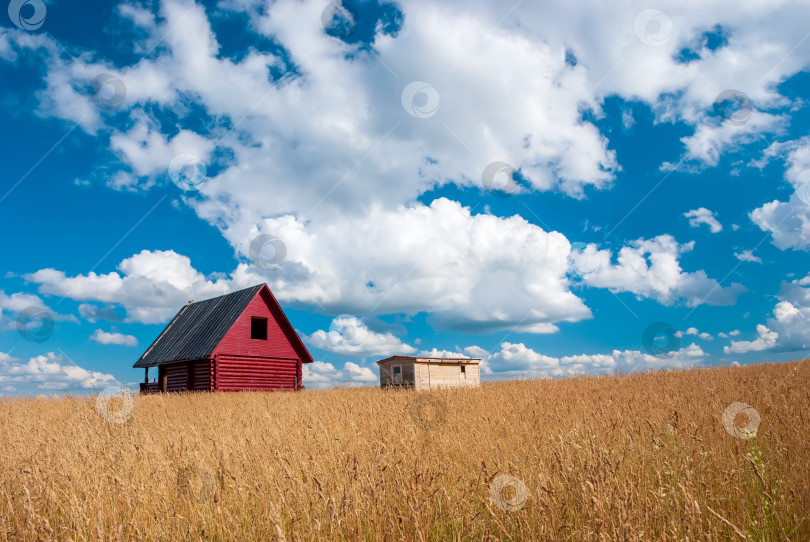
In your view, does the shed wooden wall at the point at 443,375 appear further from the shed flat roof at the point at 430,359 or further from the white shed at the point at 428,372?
the shed flat roof at the point at 430,359

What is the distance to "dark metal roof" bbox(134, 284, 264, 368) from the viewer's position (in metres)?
22.5

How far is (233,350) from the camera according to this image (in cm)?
2245

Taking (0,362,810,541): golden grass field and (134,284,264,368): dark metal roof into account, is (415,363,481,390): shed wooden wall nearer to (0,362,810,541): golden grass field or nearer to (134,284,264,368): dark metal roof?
(134,284,264,368): dark metal roof

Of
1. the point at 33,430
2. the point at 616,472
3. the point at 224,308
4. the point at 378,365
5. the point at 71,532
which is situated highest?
the point at 224,308

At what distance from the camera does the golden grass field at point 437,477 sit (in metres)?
3.02

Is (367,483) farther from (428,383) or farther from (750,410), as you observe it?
(428,383)

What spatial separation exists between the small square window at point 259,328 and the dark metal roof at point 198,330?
124 centimetres

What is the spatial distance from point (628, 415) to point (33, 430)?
34.4ft

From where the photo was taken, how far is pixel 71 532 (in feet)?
12.0

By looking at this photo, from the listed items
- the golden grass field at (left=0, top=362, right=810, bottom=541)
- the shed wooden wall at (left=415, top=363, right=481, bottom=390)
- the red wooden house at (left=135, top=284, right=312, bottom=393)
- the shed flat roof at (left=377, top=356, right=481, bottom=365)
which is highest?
the red wooden house at (left=135, top=284, right=312, bottom=393)

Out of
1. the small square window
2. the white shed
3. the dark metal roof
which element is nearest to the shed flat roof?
the white shed

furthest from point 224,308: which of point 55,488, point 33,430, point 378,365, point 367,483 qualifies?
point 367,483

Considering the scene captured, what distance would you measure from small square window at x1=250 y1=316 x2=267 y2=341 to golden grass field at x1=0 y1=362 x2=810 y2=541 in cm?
1545

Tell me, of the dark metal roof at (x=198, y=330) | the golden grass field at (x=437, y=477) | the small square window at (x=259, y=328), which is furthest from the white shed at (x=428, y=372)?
the golden grass field at (x=437, y=477)
